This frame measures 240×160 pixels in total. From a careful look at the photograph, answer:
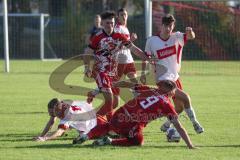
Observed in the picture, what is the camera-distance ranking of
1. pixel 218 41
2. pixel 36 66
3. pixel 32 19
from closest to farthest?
pixel 218 41 < pixel 36 66 < pixel 32 19

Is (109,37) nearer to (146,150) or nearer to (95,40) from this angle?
(95,40)

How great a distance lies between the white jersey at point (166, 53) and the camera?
1170 cm

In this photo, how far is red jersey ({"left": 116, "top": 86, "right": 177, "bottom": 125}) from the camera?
10555 mm

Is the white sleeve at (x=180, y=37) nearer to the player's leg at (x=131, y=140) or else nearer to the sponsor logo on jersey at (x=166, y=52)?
the sponsor logo on jersey at (x=166, y=52)

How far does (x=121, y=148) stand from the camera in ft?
34.0

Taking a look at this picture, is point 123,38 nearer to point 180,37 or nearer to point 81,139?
point 180,37

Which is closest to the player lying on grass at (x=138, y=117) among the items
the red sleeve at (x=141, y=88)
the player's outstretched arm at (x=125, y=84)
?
the red sleeve at (x=141, y=88)

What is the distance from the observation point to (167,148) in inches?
409

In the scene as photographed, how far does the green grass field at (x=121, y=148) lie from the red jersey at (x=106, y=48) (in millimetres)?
1173

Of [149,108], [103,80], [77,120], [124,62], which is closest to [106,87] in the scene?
[103,80]

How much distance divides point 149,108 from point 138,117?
25 centimetres

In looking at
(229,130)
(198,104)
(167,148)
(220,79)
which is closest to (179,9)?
(220,79)

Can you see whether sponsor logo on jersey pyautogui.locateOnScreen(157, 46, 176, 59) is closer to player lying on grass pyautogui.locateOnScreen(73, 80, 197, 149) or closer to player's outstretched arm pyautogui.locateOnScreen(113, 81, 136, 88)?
player lying on grass pyautogui.locateOnScreen(73, 80, 197, 149)

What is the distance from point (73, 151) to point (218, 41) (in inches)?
798
